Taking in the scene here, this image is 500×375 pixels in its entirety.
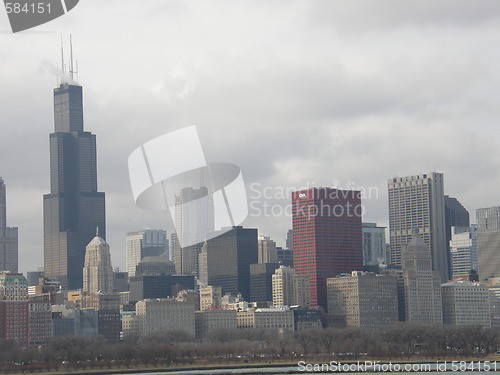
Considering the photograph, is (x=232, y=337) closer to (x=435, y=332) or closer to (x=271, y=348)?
(x=271, y=348)

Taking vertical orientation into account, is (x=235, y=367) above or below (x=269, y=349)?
below

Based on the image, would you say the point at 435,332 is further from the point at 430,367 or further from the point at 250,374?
the point at 250,374

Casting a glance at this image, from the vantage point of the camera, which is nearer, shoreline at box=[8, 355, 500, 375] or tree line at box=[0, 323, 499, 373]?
shoreline at box=[8, 355, 500, 375]

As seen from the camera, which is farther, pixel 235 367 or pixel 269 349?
pixel 269 349

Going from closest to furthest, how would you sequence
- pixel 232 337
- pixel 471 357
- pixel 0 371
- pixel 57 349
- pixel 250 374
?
pixel 250 374 < pixel 0 371 < pixel 471 357 < pixel 57 349 < pixel 232 337

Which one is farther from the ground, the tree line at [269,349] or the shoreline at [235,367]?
the tree line at [269,349]

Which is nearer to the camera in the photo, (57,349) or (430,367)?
(430,367)

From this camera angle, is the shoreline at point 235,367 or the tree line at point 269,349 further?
the tree line at point 269,349

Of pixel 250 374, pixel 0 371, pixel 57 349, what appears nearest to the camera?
pixel 250 374

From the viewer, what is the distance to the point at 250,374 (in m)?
129

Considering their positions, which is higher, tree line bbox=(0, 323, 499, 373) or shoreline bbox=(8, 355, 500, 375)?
tree line bbox=(0, 323, 499, 373)

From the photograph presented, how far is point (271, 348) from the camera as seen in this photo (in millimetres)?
176250

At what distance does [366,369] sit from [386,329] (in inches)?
2575

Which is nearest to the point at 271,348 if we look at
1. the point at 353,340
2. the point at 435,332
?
the point at 353,340
